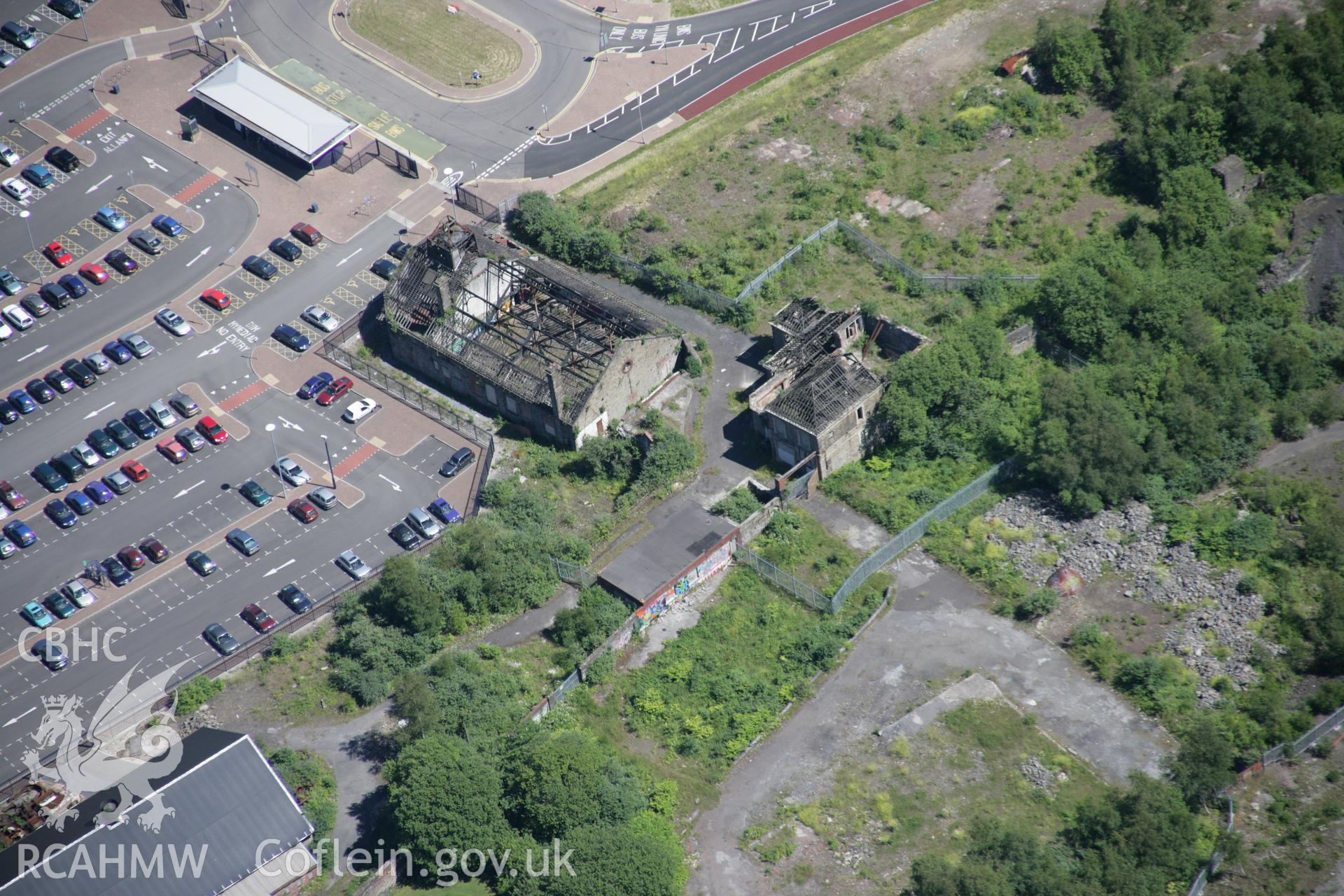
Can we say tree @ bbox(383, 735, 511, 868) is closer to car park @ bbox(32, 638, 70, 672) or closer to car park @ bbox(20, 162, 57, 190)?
car park @ bbox(32, 638, 70, 672)

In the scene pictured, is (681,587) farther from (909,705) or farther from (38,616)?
(38,616)

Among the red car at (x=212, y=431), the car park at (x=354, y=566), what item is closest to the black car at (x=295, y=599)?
the car park at (x=354, y=566)

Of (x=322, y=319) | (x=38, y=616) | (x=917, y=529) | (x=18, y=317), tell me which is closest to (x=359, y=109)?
(x=322, y=319)

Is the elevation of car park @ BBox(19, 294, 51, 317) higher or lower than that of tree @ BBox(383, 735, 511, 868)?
higher

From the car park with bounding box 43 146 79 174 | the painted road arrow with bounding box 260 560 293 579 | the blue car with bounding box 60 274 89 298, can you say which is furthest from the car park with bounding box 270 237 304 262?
the painted road arrow with bounding box 260 560 293 579

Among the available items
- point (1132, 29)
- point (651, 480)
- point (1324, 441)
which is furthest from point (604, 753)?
point (1132, 29)

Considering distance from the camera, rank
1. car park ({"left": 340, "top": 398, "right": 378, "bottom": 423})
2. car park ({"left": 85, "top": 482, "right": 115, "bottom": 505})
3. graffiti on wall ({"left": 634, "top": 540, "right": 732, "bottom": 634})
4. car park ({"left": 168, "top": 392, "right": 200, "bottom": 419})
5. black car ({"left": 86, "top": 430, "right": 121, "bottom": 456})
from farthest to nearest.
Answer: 1. car park ({"left": 168, "top": 392, "right": 200, "bottom": 419})
2. car park ({"left": 340, "top": 398, "right": 378, "bottom": 423})
3. black car ({"left": 86, "top": 430, "right": 121, "bottom": 456})
4. car park ({"left": 85, "top": 482, "right": 115, "bottom": 505})
5. graffiti on wall ({"left": 634, "top": 540, "right": 732, "bottom": 634})

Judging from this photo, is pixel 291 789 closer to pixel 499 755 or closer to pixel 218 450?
pixel 499 755

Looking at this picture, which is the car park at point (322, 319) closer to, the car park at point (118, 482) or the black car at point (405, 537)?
the car park at point (118, 482)
